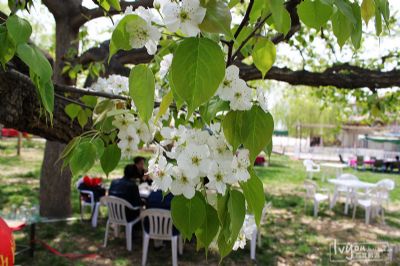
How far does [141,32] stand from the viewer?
1.96 feet

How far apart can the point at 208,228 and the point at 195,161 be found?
0.42 feet

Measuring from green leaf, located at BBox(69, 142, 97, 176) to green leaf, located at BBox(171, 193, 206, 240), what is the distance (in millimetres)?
256

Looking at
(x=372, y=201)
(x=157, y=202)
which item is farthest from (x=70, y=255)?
(x=372, y=201)

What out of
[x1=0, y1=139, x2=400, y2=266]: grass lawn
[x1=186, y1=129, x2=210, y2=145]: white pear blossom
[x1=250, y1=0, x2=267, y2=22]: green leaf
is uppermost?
[x1=250, y1=0, x2=267, y2=22]: green leaf

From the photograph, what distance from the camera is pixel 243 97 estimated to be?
63cm

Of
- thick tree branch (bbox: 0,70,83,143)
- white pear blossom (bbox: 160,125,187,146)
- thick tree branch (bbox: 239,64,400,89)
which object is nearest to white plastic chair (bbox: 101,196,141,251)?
thick tree branch (bbox: 239,64,400,89)

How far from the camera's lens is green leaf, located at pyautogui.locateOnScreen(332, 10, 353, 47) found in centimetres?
63

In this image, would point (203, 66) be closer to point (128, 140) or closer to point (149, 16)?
point (149, 16)

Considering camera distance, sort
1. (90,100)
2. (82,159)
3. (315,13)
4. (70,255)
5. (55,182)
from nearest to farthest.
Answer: (315,13) < (82,159) < (90,100) < (70,255) < (55,182)

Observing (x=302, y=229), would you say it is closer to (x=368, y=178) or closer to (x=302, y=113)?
(x=368, y=178)

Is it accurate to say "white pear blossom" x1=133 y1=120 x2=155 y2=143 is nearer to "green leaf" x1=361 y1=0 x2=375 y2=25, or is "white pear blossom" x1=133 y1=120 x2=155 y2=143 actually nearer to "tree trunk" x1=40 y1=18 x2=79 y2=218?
"green leaf" x1=361 y1=0 x2=375 y2=25

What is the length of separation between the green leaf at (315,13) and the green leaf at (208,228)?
354 mm

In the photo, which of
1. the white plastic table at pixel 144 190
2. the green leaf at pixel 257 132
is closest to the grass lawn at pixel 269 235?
the white plastic table at pixel 144 190

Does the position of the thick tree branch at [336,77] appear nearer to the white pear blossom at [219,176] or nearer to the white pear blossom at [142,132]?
the white pear blossom at [142,132]
